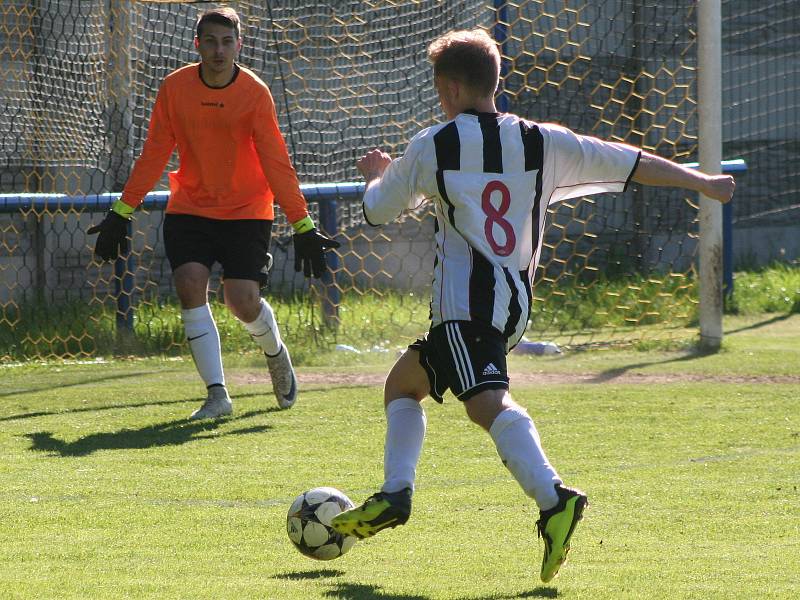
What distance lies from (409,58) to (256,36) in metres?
1.25

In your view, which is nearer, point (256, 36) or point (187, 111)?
point (187, 111)

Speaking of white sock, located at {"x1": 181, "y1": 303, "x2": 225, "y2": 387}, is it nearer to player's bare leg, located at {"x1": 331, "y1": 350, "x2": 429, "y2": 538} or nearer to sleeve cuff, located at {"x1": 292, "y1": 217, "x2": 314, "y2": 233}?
sleeve cuff, located at {"x1": 292, "y1": 217, "x2": 314, "y2": 233}

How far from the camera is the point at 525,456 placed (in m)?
3.71

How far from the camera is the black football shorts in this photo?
3.85 metres

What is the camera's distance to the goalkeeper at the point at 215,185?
6875mm

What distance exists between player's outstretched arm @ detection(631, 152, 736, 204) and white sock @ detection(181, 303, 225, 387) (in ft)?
11.1

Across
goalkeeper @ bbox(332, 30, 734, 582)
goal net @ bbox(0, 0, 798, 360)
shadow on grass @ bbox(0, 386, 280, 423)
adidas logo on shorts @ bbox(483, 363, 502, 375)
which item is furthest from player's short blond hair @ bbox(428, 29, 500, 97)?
goal net @ bbox(0, 0, 798, 360)

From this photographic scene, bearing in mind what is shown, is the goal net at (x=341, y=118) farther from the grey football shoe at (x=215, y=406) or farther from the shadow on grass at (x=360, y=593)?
the shadow on grass at (x=360, y=593)

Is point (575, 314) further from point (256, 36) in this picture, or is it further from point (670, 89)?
point (256, 36)

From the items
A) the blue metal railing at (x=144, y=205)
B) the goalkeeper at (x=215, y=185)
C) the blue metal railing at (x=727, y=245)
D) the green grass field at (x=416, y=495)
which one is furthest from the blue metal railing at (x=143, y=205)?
the blue metal railing at (x=727, y=245)

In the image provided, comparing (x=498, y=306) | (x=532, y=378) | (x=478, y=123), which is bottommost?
(x=532, y=378)

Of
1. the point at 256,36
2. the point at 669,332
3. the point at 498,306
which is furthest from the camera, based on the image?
the point at 256,36

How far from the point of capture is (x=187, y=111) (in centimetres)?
692

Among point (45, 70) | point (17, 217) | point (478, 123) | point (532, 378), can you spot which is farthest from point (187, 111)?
point (17, 217)
